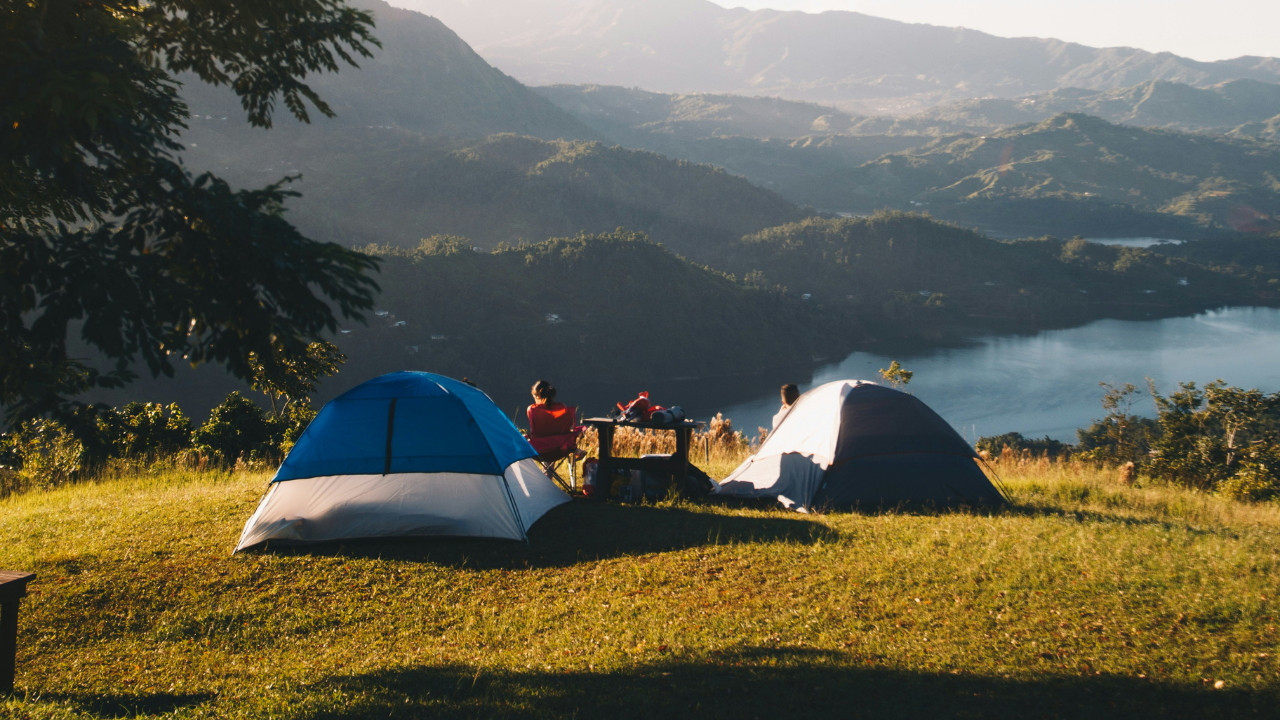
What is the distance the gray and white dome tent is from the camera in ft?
27.2

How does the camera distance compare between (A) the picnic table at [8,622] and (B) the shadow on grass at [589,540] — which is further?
(B) the shadow on grass at [589,540]

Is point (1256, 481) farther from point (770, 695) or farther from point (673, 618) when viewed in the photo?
point (770, 695)

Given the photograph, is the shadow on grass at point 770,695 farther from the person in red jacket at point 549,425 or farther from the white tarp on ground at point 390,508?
the person in red jacket at point 549,425

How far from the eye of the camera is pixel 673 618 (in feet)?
16.9

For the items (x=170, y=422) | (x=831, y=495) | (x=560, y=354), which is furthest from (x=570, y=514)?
(x=560, y=354)

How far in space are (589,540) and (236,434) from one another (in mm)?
9083

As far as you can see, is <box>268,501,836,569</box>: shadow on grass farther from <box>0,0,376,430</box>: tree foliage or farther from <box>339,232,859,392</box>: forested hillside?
<box>339,232,859,392</box>: forested hillside

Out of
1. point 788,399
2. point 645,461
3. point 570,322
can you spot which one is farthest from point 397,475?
point 570,322

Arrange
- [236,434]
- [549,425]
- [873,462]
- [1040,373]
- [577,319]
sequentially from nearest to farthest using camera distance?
Result: [873,462]
[549,425]
[236,434]
[1040,373]
[577,319]

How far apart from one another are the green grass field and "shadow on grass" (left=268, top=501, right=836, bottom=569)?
0.04 m

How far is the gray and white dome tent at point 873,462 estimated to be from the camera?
27.2 feet

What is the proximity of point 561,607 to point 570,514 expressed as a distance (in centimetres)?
231

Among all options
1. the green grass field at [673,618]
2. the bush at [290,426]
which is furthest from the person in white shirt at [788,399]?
the bush at [290,426]

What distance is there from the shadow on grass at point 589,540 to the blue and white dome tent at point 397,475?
163 millimetres
